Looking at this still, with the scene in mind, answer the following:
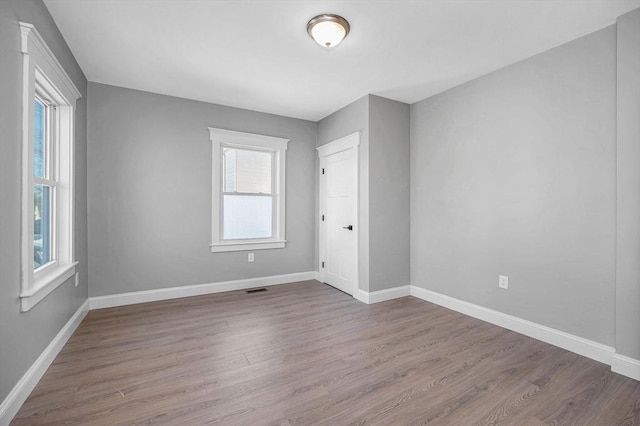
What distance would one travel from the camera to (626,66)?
6.98ft

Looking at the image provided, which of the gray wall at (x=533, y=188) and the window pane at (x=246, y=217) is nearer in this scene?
the gray wall at (x=533, y=188)

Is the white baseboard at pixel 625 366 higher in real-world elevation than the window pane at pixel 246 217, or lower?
lower

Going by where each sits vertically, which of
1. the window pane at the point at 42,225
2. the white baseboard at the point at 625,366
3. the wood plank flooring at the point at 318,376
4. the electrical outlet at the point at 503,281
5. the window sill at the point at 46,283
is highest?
the window pane at the point at 42,225

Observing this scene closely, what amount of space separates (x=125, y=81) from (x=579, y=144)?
4.53m

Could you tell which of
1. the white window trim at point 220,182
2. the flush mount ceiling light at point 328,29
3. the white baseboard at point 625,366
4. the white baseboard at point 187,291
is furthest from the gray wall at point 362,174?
the white baseboard at point 625,366

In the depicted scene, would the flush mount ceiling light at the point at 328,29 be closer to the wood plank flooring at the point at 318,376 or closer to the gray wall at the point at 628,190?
the gray wall at the point at 628,190

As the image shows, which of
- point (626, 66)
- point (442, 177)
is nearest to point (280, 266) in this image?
point (442, 177)

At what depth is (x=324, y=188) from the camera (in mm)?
4656

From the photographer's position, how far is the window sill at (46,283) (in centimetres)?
183

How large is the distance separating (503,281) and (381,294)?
1.36 meters

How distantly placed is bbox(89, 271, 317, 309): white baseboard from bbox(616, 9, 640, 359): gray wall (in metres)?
3.55

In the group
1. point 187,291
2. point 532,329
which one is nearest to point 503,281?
point 532,329

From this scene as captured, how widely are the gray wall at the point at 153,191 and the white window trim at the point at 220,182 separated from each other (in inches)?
3.3

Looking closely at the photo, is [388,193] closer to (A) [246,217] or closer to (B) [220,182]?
(A) [246,217]
